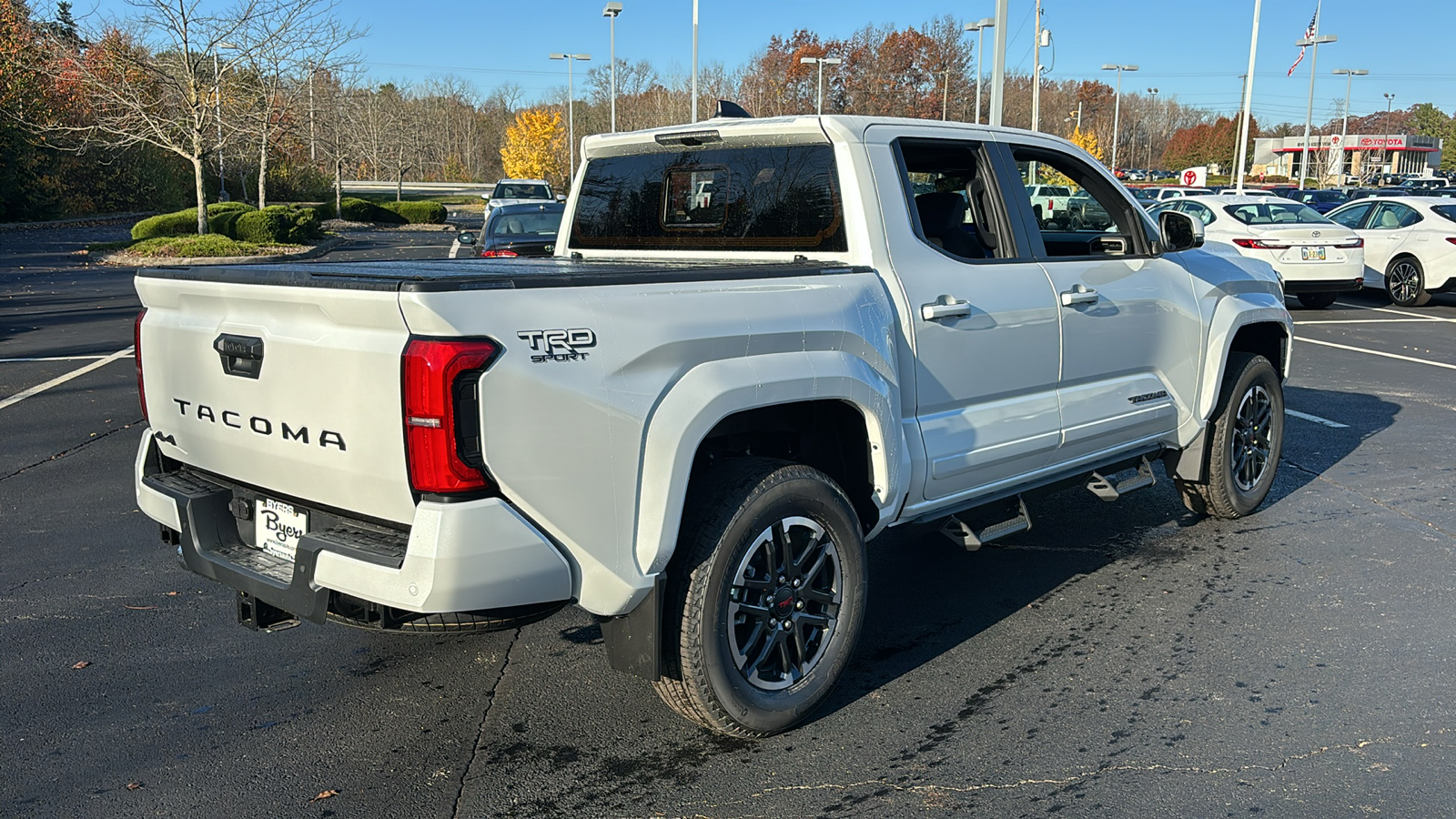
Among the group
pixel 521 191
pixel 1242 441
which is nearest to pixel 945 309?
pixel 1242 441

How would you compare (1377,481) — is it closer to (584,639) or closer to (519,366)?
(584,639)

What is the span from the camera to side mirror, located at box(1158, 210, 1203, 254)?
5.16m

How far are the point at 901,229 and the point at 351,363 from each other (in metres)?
2.02

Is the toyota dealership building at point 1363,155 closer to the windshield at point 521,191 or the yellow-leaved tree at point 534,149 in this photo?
the yellow-leaved tree at point 534,149

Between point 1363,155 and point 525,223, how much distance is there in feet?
371

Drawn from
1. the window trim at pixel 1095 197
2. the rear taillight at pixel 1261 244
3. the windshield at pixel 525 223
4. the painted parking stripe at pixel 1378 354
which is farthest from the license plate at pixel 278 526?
the rear taillight at pixel 1261 244

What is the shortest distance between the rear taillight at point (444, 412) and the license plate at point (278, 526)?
2.09 ft

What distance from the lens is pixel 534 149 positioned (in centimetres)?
6141

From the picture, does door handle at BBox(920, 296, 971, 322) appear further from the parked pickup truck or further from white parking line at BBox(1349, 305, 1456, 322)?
white parking line at BBox(1349, 305, 1456, 322)

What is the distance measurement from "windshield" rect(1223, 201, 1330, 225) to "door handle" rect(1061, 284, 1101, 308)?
1337cm

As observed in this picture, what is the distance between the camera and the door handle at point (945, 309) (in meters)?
3.97

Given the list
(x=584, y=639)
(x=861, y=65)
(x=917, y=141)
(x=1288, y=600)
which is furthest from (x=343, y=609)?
(x=861, y=65)

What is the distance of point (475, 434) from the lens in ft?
9.27

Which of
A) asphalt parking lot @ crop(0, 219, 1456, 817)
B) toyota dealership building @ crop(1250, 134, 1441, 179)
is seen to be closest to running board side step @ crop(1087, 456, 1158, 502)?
asphalt parking lot @ crop(0, 219, 1456, 817)
